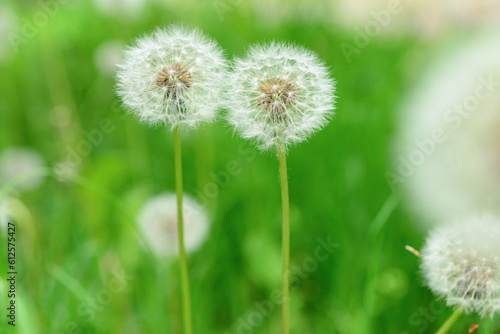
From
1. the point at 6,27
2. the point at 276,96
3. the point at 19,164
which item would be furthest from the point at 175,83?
the point at 6,27

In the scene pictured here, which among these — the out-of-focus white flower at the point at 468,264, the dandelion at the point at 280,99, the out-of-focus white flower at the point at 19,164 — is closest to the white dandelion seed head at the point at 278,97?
the dandelion at the point at 280,99

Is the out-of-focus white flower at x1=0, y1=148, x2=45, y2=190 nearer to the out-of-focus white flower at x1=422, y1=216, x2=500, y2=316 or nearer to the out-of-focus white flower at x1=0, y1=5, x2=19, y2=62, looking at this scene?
the out-of-focus white flower at x1=0, y1=5, x2=19, y2=62

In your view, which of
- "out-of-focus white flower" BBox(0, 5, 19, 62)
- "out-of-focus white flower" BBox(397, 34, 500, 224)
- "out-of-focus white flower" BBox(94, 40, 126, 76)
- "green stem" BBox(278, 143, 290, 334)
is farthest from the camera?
"out-of-focus white flower" BBox(0, 5, 19, 62)

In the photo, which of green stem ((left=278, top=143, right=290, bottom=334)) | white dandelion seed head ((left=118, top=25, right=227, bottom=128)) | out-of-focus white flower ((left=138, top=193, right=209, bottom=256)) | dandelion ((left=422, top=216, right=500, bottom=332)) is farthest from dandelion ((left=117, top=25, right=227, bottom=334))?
out-of-focus white flower ((left=138, top=193, right=209, bottom=256))

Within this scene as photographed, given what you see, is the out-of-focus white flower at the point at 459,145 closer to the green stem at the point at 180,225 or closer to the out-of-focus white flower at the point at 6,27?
the green stem at the point at 180,225

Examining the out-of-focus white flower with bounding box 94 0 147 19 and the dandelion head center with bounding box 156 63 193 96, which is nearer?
the dandelion head center with bounding box 156 63 193 96

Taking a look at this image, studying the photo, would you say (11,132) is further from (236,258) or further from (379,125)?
(379,125)

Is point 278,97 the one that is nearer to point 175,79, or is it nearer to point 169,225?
point 175,79

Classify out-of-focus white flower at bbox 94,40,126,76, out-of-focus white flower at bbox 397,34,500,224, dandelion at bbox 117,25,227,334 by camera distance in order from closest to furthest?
dandelion at bbox 117,25,227,334, out-of-focus white flower at bbox 397,34,500,224, out-of-focus white flower at bbox 94,40,126,76
